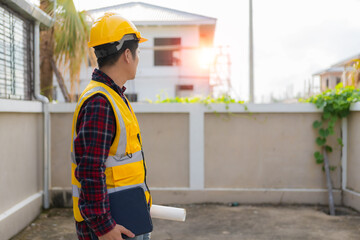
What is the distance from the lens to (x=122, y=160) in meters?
1.65

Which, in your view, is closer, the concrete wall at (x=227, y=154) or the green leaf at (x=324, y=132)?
the green leaf at (x=324, y=132)

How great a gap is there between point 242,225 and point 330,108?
2.23 meters

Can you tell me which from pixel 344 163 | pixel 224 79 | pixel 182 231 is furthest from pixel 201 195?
pixel 224 79

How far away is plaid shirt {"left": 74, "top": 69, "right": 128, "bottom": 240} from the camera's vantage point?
1.52 m

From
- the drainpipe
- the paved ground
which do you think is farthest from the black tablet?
the drainpipe

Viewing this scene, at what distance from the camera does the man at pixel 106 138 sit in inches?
60.2

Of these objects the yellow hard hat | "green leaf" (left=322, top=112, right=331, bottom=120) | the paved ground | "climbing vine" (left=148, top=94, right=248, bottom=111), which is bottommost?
the paved ground

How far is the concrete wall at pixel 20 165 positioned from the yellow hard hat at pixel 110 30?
8.92 ft

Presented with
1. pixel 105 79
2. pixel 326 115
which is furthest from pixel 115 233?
pixel 326 115

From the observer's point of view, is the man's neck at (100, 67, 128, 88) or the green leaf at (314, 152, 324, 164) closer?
the man's neck at (100, 67, 128, 88)

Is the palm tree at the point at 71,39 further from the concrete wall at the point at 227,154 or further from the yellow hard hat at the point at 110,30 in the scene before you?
the yellow hard hat at the point at 110,30

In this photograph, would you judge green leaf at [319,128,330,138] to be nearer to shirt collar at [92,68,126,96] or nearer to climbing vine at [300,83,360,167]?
climbing vine at [300,83,360,167]

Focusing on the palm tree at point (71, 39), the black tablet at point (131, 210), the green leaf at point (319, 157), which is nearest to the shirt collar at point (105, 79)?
the black tablet at point (131, 210)

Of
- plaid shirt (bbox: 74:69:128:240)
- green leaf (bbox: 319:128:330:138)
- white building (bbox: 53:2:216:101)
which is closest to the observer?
plaid shirt (bbox: 74:69:128:240)
